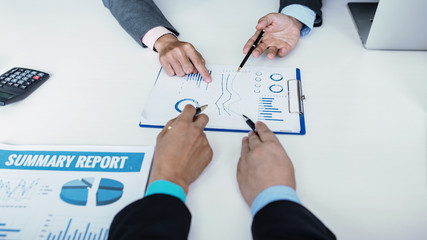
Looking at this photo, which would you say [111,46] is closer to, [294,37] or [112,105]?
[112,105]

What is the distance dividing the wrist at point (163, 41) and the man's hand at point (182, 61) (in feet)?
0.15

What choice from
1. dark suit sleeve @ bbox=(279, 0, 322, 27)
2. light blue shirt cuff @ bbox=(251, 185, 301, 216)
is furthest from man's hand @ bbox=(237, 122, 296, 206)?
dark suit sleeve @ bbox=(279, 0, 322, 27)

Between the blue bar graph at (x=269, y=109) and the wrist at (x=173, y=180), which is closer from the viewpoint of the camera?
the wrist at (x=173, y=180)

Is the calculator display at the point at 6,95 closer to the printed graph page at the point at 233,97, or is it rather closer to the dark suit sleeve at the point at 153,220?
the printed graph page at the point at 233,97

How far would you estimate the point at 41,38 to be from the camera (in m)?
1.07

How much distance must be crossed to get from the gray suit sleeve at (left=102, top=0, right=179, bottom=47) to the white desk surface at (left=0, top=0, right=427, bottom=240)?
0.05m

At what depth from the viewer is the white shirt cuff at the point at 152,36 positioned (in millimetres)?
977

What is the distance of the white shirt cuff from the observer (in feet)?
3.21

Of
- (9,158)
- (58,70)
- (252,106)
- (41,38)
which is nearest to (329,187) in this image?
(252,106)

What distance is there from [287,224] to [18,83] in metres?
0.79

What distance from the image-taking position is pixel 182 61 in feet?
2.88

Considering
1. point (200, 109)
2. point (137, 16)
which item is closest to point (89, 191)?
point (200, 109)

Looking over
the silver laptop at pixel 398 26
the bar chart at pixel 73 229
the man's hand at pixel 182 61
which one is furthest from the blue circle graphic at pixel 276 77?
the bar chart at pixel 73 229

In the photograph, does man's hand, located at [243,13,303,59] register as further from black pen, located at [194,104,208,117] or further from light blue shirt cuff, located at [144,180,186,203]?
light blue shirt cuff, located at [144,180,186,203]
